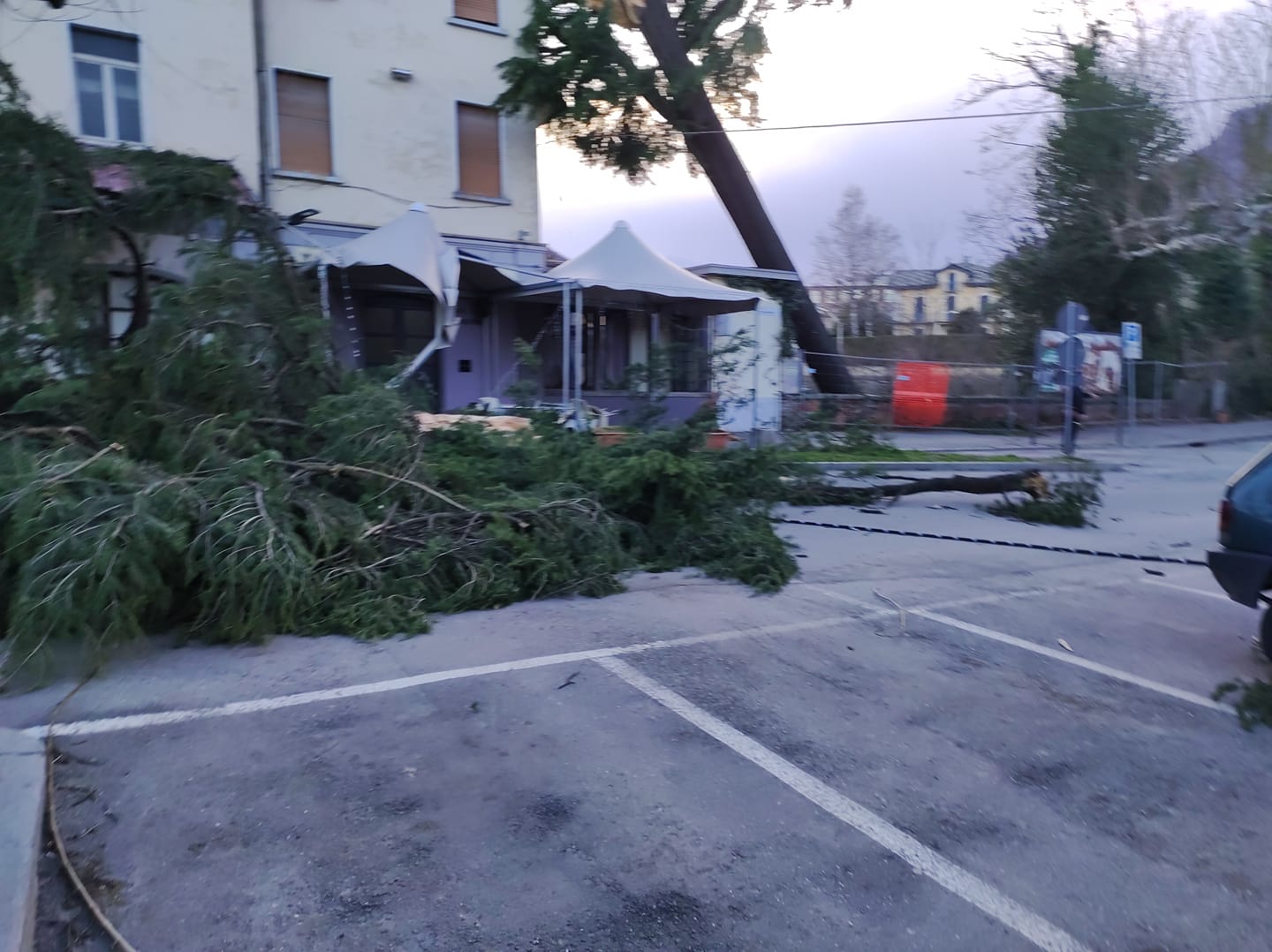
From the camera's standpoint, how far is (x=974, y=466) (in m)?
16.8

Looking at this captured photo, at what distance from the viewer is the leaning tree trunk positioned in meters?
20.1

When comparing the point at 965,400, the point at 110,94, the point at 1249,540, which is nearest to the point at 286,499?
the point at 1249,540

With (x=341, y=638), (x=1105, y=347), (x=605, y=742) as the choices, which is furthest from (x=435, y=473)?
(x=1105, y=347)

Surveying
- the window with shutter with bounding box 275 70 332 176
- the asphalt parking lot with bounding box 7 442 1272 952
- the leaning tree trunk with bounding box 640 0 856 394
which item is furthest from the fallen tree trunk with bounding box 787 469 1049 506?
the leaning tree trunk with bounding box 640 0 856 394

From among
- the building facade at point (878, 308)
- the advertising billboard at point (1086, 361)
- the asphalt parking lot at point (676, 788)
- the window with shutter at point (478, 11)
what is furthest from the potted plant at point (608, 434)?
the building facade at point (878, 308)

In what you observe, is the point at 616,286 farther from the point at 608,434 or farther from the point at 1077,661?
the point at 1077,661

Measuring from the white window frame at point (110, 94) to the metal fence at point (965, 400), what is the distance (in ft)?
42.5

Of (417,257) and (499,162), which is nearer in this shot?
(417,257)

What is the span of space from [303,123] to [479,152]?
3068 mm

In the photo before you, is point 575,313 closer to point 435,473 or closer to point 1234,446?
point 435,473

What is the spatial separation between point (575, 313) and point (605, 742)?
12.0 meters

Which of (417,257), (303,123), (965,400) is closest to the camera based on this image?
(417,257)

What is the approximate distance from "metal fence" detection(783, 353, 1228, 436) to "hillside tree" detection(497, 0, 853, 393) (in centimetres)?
238

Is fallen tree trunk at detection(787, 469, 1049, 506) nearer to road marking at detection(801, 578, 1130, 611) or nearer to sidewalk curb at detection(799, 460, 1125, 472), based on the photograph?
sidewalk curb at detection(799, 460, 1125, 472)
